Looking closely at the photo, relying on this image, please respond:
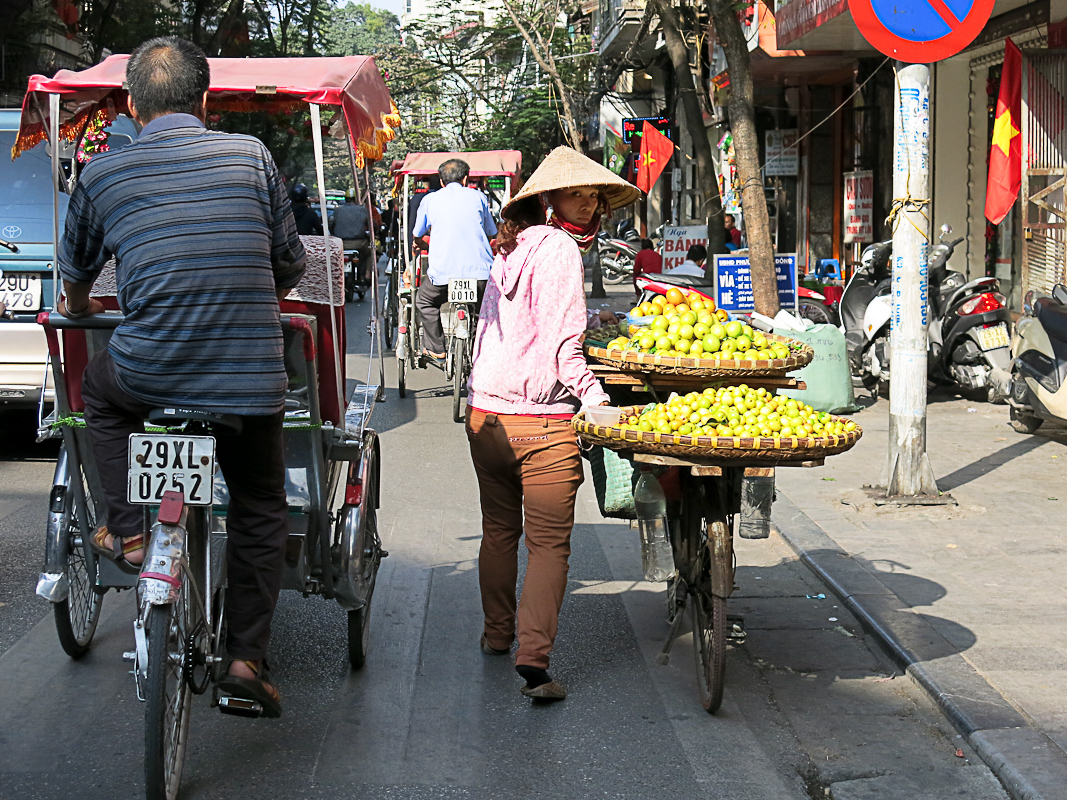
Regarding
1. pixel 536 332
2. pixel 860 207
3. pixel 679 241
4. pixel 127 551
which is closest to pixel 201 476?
pixel 127 551

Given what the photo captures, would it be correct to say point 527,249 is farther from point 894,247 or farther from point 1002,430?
point 1002,430

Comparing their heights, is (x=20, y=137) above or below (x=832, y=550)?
above

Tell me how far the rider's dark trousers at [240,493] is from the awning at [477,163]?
42.7ft

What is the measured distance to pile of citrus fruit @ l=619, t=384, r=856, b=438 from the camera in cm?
410

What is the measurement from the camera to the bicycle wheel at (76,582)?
14.2 feet

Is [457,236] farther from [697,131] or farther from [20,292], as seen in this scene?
[697,131]

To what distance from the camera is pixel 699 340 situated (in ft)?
14.6

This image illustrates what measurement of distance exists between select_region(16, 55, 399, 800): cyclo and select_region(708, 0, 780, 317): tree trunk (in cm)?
552

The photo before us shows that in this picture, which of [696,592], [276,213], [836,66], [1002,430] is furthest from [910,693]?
[836,66]

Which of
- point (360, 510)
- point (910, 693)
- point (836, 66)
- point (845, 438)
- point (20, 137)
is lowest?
point (910, 693)

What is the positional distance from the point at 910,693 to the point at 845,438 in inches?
44.1

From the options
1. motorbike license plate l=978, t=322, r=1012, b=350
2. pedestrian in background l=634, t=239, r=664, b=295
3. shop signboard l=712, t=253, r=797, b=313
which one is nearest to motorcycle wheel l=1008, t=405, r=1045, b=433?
motorbike license plate l=978, t=322, r=1012, b=350

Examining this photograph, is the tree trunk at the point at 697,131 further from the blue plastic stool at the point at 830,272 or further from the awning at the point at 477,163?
the awning at the point at 477,163

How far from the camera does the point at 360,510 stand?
4.56 m
